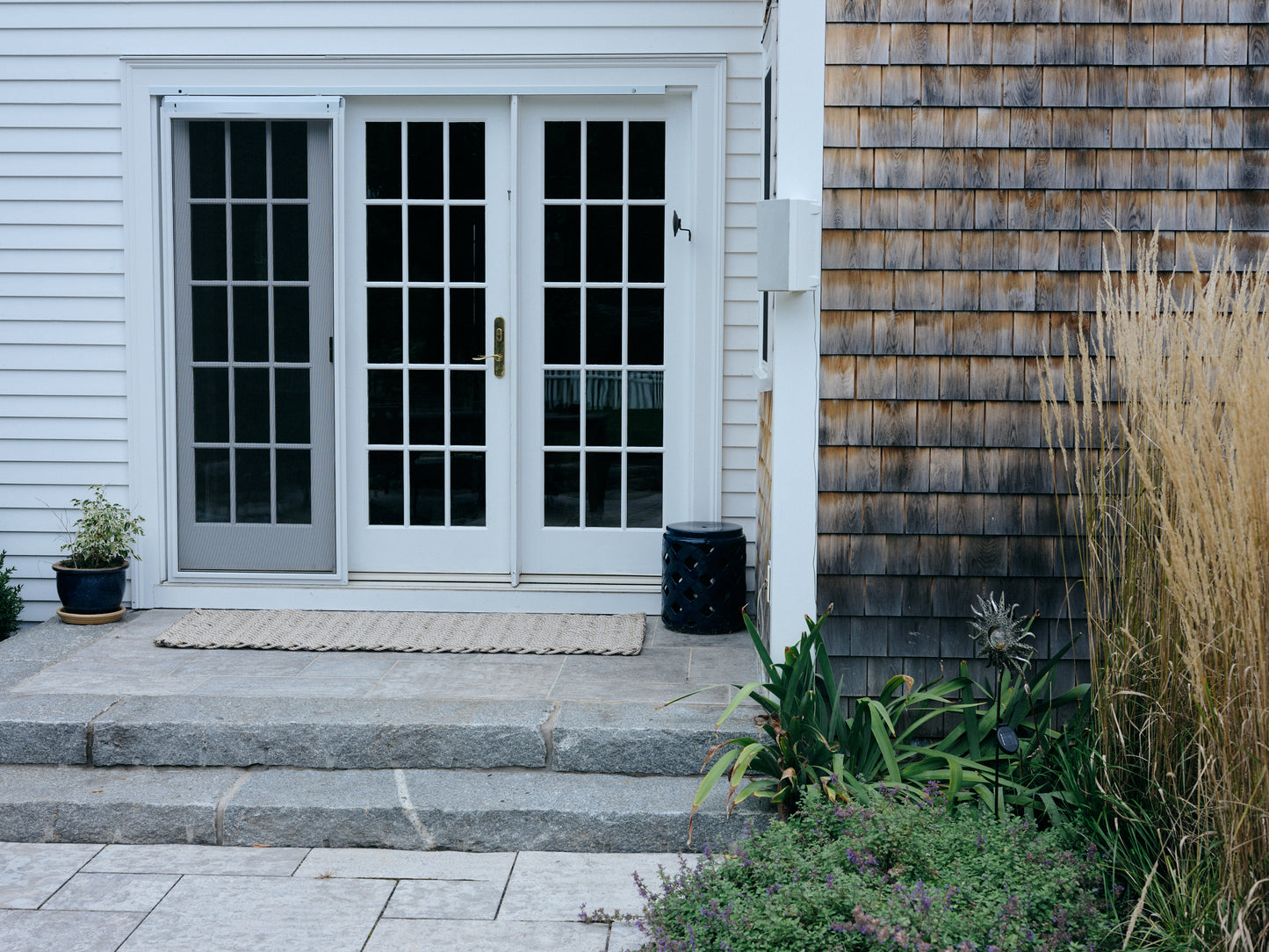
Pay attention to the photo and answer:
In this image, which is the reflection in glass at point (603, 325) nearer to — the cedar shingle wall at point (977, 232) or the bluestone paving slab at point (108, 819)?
the cedar shingle wall at point (977, 232)

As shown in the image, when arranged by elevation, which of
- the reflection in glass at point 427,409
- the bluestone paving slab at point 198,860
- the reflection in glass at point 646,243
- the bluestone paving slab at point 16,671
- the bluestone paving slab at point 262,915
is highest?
the reflection in glass at point 646,243

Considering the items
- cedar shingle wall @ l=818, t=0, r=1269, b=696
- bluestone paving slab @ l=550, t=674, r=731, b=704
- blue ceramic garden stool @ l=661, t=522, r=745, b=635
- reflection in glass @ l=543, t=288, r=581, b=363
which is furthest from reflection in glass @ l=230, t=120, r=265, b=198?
cedar shingle wall @ l=818, t=0, r=1269, b=696

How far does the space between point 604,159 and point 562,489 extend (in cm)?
130

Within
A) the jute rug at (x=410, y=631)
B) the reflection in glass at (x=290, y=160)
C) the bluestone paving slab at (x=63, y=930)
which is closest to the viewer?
the bluestone paving slab at (x=63, y=930)

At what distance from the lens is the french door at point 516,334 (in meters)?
4.78

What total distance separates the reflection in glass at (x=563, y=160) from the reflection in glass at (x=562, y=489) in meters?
1.03

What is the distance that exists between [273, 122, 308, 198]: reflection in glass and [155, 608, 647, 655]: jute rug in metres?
1.64

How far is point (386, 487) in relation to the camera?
4.93 m

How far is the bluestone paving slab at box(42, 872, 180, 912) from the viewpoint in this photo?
2.92 metres

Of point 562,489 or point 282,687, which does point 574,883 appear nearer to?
point 282,687

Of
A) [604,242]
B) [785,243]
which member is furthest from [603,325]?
[785,243]

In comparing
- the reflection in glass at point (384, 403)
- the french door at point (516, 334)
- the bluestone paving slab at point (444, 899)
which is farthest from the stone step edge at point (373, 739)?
the reflection in glass at point (384, 403)

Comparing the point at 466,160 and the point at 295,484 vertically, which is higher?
the point at 466,160

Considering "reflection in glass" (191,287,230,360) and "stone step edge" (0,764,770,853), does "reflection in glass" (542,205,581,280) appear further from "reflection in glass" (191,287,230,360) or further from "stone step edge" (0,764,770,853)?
"stone step edge" (0,764,770,853)
